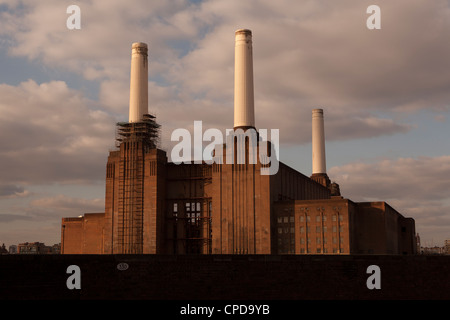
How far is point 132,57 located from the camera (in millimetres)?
85938

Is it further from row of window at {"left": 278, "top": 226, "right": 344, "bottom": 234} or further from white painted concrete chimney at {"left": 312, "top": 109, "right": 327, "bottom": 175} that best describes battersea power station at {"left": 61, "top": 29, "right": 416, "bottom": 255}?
white painted concrete chimney at {"left": 312, "top": 109, "right": 327, "bottom": 175}

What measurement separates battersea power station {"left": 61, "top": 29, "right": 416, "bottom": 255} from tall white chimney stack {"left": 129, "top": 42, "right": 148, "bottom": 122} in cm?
16

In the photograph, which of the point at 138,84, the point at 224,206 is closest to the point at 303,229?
A: the point at 224,206

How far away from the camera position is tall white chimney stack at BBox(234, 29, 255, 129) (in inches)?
3140
